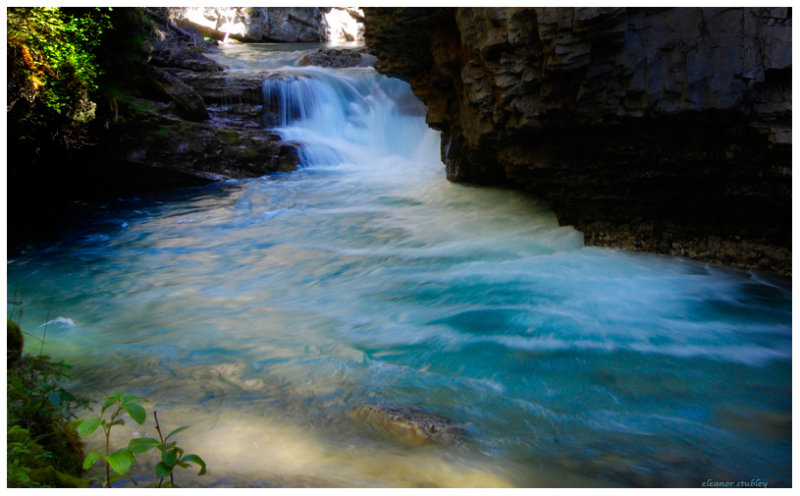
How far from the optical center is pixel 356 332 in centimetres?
463

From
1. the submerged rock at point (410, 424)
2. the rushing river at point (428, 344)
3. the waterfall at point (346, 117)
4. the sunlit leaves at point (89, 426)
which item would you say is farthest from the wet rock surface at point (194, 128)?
the sunlit leaves at point (89, 426)

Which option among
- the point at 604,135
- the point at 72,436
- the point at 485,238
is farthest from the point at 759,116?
the point at 72,436

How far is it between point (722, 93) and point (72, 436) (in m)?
5.59

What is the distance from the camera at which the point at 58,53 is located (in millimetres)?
7293

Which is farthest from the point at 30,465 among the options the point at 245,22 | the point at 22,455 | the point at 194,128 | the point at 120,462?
the point at 245,22

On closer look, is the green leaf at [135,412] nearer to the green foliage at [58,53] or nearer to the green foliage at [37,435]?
the green foliage at [37,435]

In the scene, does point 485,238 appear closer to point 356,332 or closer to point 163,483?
point 356,332

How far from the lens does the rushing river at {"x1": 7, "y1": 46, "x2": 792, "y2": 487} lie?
2824mm

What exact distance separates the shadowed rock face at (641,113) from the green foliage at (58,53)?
13.7 ft

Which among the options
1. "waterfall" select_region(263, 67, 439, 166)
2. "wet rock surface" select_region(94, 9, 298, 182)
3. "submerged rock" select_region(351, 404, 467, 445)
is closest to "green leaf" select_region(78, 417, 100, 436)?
"submerged rock" select_region(351, 404, 467, 445)

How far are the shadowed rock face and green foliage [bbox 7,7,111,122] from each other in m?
4.18

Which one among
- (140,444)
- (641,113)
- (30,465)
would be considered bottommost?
(30,465)

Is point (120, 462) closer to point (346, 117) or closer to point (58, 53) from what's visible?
point (58, 53)

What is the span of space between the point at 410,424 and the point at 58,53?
7.32 metres
